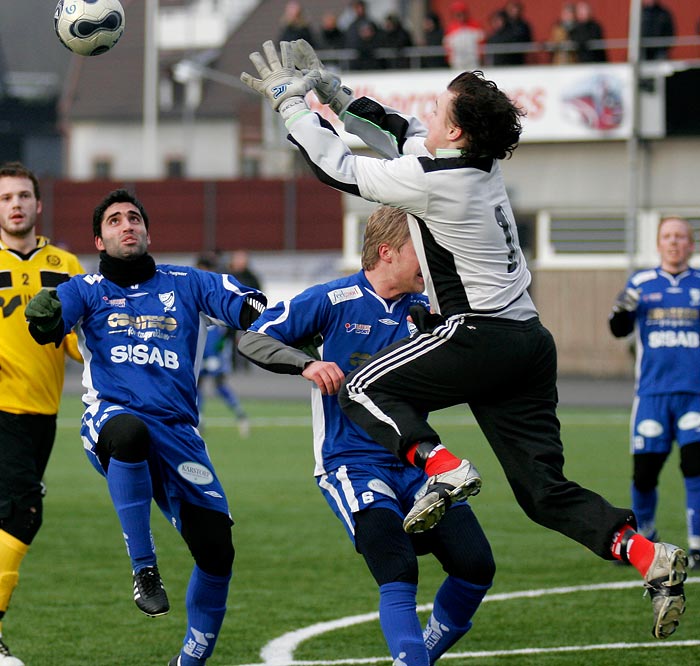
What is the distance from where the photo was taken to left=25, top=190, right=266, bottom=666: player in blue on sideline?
6125 mm

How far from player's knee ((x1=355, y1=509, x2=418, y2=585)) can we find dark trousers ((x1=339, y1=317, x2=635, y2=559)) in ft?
1.22

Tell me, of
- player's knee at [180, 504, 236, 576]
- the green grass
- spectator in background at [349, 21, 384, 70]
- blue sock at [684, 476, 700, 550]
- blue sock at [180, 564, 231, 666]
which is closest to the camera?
player's knee at [180, 504, 236, 576]

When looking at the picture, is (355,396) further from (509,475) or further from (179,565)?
(179,565)

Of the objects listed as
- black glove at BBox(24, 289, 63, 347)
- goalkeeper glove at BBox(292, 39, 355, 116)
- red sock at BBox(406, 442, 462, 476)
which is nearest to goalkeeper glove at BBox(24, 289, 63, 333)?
black glove at BBox(24, 289, 63, 347)

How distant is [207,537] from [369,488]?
873 millimetres

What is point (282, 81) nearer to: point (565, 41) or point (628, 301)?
point (628, 301)

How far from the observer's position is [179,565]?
31.9 ft

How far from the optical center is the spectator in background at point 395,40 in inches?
1178

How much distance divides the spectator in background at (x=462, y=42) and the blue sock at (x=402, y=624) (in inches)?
927

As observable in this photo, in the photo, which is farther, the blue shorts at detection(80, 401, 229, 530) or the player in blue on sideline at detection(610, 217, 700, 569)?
the player in blue on sideline at detection(610, 217, 700, 569)

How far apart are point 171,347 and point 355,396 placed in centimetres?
121

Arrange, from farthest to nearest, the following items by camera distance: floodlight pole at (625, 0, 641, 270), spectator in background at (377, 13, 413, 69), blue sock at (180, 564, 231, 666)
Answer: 1. spectator in background at (377, 13, 413, 69)
2. floodlight pole at (625, 0, 641, 270)
3. blue sock at (180, 564, 231, 666)

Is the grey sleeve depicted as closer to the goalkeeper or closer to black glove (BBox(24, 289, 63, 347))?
the goalkeeper

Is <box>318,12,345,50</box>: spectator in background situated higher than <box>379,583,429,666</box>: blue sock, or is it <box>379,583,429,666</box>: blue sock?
<box>318,12,345,50</box>: spectator in background
